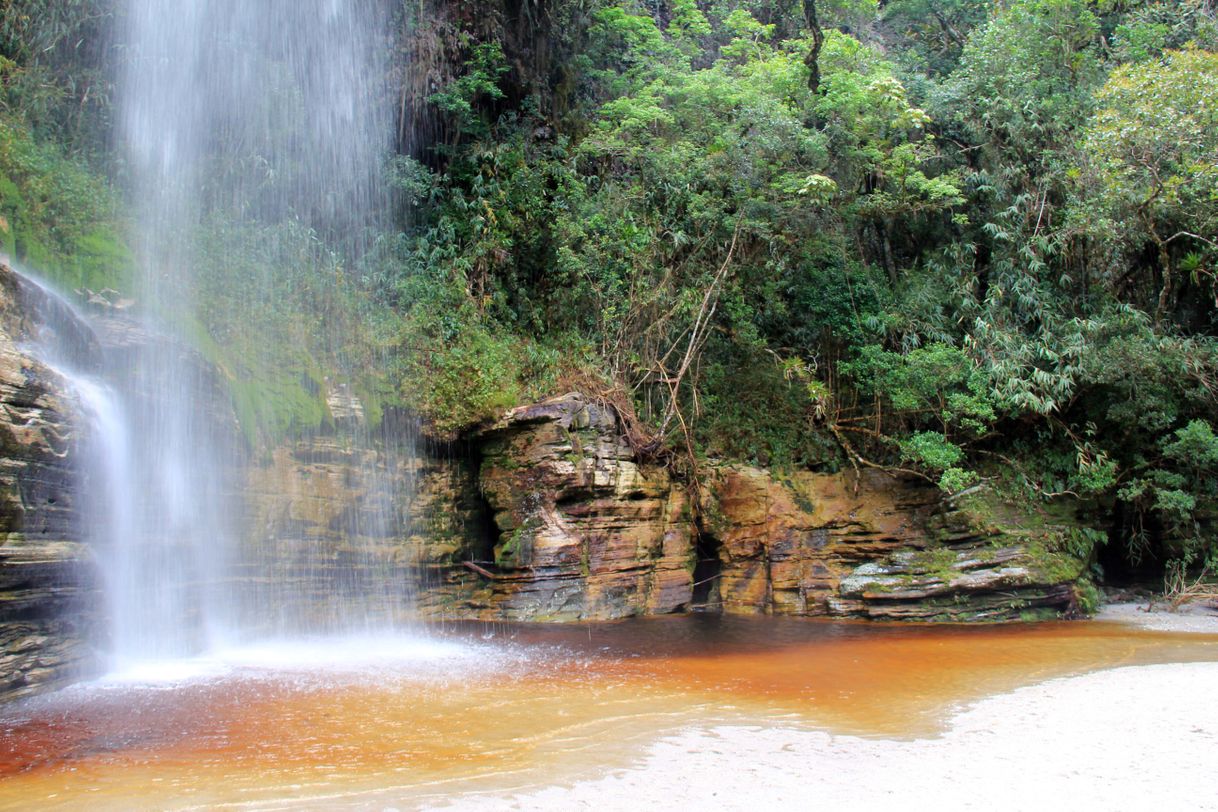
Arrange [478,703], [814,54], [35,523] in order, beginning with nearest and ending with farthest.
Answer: [478,703]
[35,523]
[814,54]

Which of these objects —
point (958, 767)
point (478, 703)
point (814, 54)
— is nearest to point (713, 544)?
point (478, 703)

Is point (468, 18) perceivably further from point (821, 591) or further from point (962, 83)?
point (821, 591)

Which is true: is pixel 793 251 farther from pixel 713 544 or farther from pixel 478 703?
pixel 478 703

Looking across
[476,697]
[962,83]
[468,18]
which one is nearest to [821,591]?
[476,697]

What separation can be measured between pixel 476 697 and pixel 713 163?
11.8 m

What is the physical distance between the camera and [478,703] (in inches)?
289

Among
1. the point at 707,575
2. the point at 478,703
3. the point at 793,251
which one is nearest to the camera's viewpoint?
the point at 478,703

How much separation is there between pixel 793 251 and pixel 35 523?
1371 centimetres

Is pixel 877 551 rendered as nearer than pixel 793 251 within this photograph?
Yes

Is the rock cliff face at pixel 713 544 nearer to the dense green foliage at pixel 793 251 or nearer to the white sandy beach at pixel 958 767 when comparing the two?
the dense green foliage at pixel 793 251

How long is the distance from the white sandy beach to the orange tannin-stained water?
372 mm

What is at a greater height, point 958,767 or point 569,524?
point 569,524

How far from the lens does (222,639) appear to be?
10.1 metres

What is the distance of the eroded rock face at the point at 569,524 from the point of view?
1226cm
